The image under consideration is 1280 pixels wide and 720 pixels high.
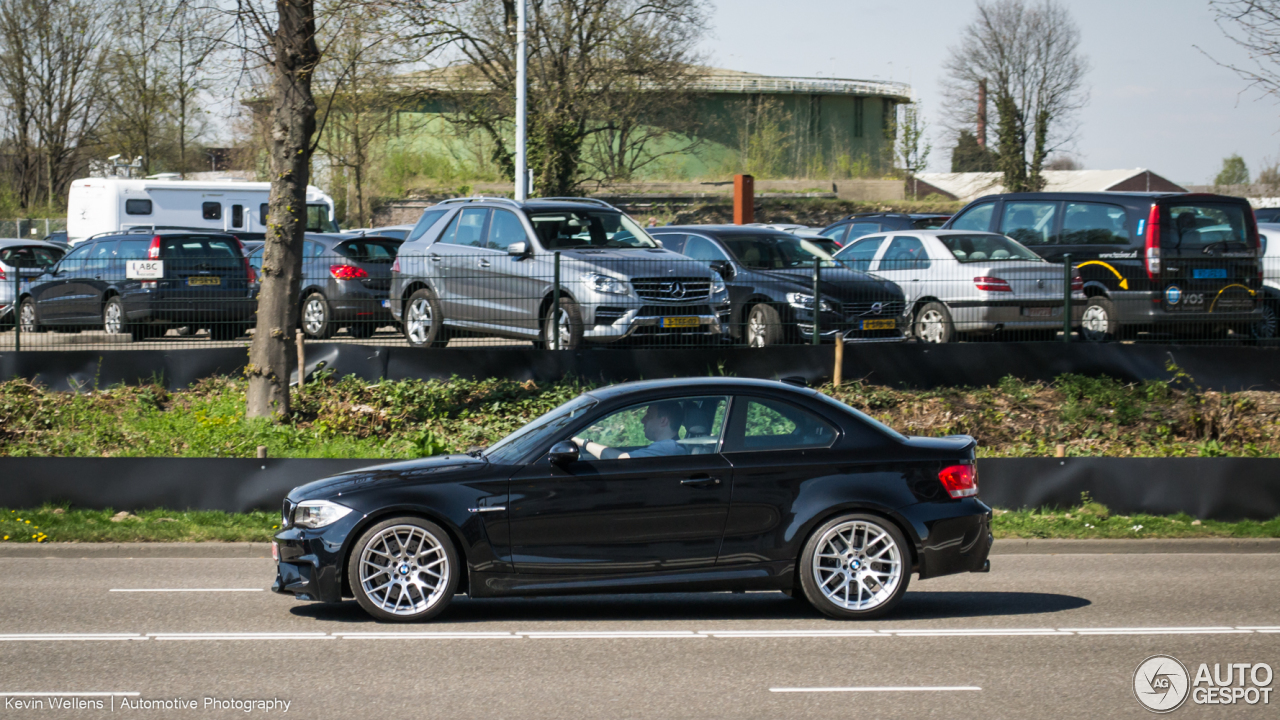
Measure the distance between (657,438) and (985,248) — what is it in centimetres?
1007

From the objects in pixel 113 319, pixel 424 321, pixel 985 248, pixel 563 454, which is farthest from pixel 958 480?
pixel 113 319

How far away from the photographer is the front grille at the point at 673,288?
13.9 meters

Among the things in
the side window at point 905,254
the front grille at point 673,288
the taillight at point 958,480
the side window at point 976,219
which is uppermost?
the side window at point 976,219

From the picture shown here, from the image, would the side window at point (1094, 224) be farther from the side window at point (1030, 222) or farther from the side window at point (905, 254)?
the side window at point (905, 254)

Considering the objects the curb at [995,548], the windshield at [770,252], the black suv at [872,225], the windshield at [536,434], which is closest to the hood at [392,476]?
the windshield at [536,434]

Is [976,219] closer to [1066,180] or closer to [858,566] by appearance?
[858,566]

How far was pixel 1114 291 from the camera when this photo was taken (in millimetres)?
15766

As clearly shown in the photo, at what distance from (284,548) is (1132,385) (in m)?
10.5

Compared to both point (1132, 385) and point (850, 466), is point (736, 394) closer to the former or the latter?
point (850, 466)

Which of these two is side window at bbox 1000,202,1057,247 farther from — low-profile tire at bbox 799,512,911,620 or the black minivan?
low-profile tire at bbox 799,512,911,620

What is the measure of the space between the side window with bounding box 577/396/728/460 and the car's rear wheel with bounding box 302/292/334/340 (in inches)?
475

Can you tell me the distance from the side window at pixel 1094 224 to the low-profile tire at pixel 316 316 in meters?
11.1

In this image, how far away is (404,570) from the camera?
7.14 metres

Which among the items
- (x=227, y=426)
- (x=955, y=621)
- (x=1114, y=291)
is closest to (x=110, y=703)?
(x=955, y=621)
